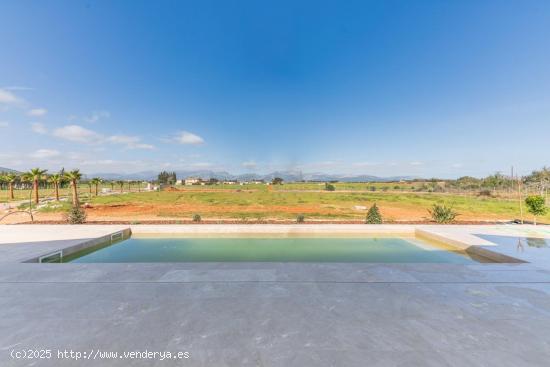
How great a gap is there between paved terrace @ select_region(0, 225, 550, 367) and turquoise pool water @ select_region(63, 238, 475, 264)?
4.77 ft

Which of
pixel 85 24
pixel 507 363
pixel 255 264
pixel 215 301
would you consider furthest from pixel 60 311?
pixel 85 24

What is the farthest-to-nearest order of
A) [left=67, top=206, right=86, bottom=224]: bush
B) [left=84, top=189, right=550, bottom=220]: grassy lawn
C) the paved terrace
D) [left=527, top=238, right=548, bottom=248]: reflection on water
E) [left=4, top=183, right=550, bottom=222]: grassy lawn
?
1. [left=84, top=189, right=550, bottom=220]: grassy lawn
2. [left=4, top=183, right=550, bottom=222]: grassy lawn
3. [left=67, top=206, right=86, bottom=224]: bush
4. [left=527, top=238, right=548, bottom=248]: reflection on water
5. the paved terrace

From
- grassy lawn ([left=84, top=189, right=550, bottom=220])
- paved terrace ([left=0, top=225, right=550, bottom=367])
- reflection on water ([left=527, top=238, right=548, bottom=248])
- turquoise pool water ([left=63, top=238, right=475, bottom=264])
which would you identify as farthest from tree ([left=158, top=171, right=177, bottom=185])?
reflection on water ([left=527, top=238, right=548, bottom=248])

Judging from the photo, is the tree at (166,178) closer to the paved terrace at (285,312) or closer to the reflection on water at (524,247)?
the paved terrace at (285,312)

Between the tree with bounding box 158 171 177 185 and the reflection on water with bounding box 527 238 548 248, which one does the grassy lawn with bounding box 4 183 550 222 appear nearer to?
the reflection on water with bounding box 527 238 548 248

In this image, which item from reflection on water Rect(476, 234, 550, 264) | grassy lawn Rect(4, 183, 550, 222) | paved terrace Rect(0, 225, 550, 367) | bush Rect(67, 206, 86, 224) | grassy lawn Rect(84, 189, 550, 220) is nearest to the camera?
paved terrace Rect(0, 225, 550, 367)

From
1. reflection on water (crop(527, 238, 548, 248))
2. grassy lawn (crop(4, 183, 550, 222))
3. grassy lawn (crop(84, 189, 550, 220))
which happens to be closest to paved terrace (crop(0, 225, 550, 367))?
reflection on water (crop(527, 238, 548, 248))

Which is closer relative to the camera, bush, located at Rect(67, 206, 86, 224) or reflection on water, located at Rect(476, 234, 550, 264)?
reflection on water, located at Rect(476, 234, 550, 264)

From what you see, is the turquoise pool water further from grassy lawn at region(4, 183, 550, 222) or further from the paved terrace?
grassy lawn at region(4, 183, 550, 222)

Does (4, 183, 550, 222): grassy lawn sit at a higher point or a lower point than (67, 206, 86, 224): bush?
lower

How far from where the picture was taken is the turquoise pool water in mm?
5469

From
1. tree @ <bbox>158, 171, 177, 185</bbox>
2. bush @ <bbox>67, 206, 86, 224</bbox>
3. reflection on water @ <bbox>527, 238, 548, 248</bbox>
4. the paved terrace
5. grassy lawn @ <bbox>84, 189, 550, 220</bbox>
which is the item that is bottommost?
grassy lawn @ <bbox>84, 189, 550, 220</bbox>

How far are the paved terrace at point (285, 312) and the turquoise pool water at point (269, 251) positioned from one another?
1.45 m

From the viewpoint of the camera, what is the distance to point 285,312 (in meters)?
2.49
